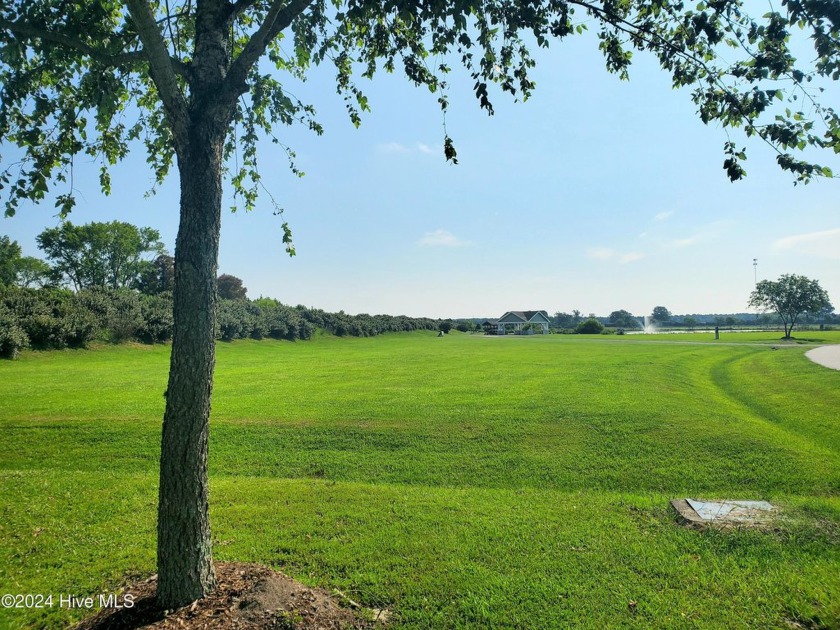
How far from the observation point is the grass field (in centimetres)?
398

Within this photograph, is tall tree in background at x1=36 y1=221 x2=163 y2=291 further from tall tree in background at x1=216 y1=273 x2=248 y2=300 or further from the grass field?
the grass field

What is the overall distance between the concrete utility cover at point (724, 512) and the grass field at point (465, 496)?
215 mm

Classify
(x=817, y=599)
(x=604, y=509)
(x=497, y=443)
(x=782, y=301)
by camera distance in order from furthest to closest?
(x=782, y=301), (x=497, y=443), (x=604, y=509), (x=817, y=599)

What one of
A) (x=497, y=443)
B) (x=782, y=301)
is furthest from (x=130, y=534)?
(x=782, y=301)

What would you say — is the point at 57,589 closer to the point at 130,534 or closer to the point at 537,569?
the point at 130,534

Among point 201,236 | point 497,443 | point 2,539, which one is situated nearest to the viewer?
point 201,236

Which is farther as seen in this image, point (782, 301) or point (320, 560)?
→ point (782, 301)

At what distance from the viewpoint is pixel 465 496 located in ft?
21.3

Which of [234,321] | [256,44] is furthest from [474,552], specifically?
[234,321]

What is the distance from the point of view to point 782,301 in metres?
54.4

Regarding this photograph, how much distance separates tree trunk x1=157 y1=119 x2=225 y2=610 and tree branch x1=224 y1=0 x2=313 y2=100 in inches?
13.3

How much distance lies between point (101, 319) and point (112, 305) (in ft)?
5.90

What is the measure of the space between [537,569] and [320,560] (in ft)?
6.82

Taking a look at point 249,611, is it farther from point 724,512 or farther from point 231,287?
point 231,287
